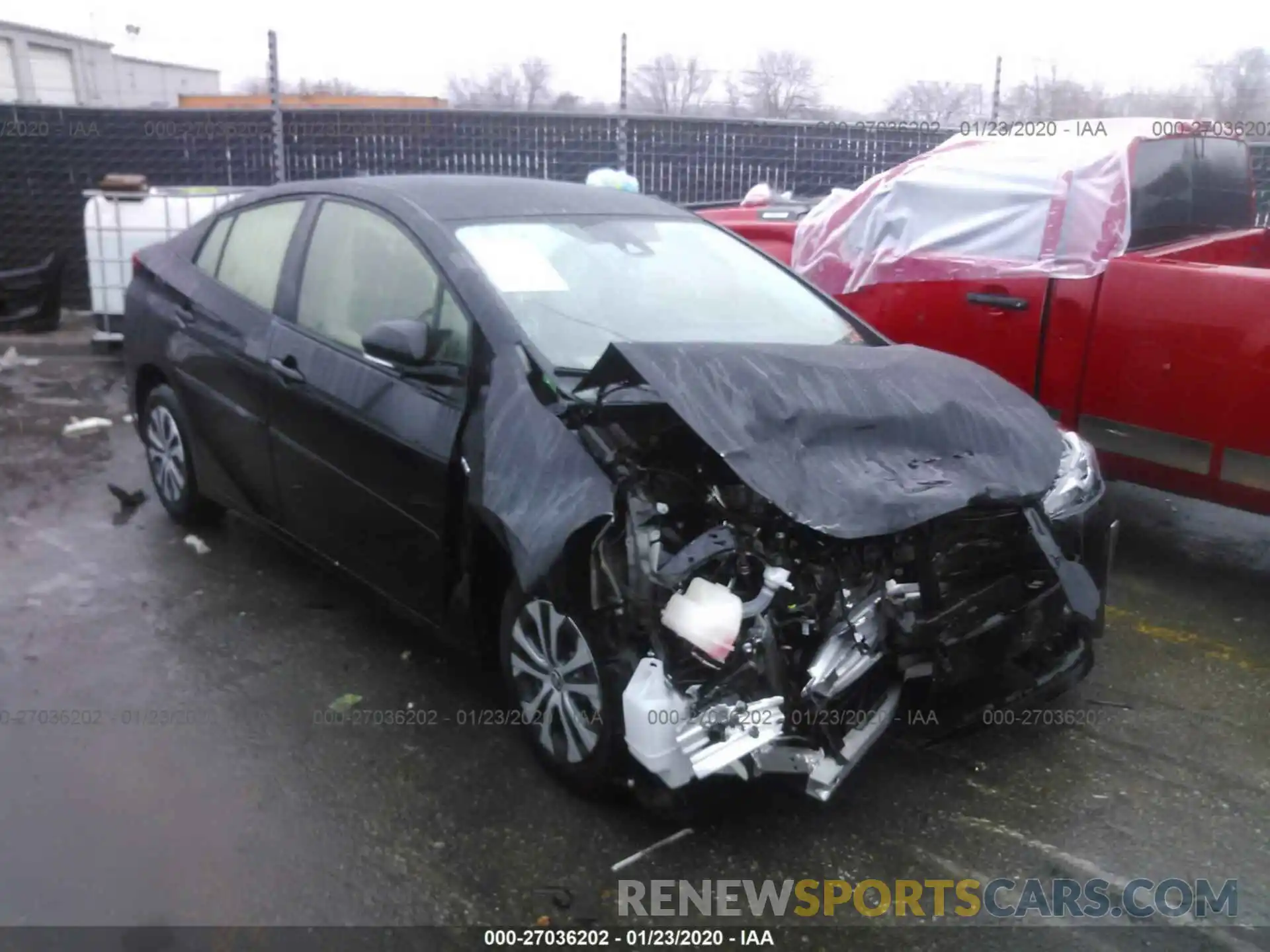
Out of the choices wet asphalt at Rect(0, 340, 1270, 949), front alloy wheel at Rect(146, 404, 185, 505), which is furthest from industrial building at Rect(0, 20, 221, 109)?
wet asphalt at Rect(0, 340, 1270, 949)

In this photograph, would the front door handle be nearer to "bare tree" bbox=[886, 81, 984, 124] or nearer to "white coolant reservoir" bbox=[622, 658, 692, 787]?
"white coolant reservoir" bbox=[622, 658, 692, 787]

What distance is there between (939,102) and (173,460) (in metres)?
11.6

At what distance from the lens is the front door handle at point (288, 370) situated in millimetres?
4078

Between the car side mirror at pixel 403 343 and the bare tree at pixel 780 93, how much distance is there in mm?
11027

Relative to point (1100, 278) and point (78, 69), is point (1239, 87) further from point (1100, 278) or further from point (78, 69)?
point (78, 69)

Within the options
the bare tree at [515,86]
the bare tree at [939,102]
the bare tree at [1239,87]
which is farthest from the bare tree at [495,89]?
the bare tree at [1239,87]

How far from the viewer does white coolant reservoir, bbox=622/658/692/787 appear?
2777 mm

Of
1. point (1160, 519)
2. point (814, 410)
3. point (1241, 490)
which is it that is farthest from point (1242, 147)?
point (814, 410)

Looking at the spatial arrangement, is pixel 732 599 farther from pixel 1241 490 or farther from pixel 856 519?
pixel 1241 490

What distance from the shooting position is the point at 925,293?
5551 mm

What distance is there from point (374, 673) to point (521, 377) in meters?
1.34

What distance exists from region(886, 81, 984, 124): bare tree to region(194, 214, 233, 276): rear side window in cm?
997

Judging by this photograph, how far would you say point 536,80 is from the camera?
50.8 ft

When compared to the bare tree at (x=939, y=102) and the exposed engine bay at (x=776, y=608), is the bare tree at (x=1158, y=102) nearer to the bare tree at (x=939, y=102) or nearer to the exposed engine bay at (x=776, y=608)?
the bare tree at (x=939, y=102)
